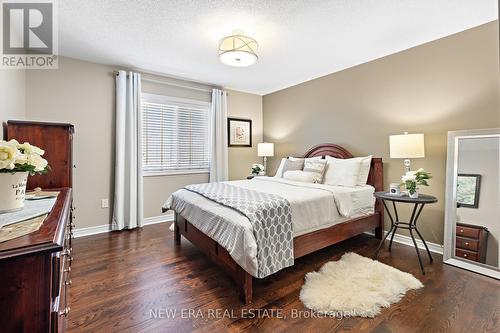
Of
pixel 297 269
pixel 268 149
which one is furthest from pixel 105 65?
pixel 297 269

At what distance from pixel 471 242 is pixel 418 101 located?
1656 mm

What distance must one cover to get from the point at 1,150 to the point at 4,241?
1.61 feet

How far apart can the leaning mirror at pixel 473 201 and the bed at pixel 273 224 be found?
2.55ft

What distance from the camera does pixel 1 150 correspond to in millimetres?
1009

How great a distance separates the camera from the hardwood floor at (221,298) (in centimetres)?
160

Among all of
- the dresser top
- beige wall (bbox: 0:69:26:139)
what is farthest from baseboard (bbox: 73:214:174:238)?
the dresser top

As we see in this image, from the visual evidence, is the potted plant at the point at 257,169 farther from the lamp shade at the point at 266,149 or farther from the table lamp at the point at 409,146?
the table lamp at the point at 409,146

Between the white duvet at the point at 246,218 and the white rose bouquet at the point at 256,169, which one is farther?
the white rose bouquet at the point at 256,169

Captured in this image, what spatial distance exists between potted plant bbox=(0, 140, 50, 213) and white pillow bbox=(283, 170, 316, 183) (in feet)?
9.31

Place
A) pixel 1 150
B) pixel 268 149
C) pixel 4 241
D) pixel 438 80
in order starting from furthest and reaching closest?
pixel 268 149
pixel 438 80
pixel 1 150
pixel 4 241

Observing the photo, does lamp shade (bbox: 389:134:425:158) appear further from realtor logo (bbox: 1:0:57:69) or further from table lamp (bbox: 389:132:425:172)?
realtor logo (bbox: 1:0:57:69)

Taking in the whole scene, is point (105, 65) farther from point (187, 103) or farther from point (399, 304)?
point (399, 304)

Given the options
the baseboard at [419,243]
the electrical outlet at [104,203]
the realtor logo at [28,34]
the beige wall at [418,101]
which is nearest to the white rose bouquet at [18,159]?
the realtor logo at [28,34]

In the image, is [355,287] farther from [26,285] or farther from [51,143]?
[51,143]
